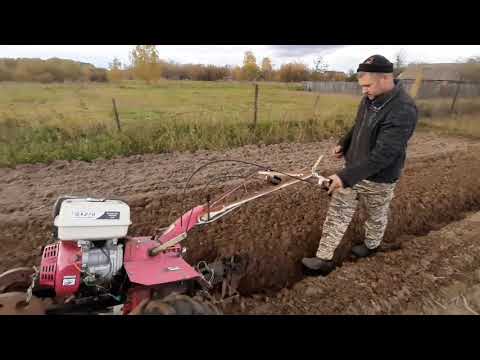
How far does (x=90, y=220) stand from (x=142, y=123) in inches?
258

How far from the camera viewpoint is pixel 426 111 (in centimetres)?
1352

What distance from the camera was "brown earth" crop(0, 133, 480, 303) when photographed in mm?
3592

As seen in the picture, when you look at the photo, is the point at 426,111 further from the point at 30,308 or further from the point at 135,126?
the point at 30,308

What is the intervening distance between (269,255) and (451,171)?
16.2 feet

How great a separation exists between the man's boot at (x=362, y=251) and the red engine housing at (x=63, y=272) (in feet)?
9.73

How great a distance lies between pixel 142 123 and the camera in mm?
8398

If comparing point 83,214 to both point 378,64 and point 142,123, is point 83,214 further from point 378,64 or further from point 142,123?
point 142,123

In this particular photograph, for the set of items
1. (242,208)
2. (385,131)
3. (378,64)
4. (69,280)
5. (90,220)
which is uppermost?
(378,64)

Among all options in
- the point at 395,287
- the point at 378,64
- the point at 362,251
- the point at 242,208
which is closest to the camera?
the point at 378,64

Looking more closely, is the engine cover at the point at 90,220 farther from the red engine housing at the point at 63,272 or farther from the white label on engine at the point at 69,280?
the white label on engine at the point at 69,280

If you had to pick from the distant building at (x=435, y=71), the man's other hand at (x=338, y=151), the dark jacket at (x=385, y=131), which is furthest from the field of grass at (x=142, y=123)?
the dark jacket at (x=385, y=131)

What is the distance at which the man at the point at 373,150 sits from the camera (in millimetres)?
2676

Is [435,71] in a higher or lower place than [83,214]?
higher

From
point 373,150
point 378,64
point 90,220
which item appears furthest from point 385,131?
point 90,220
